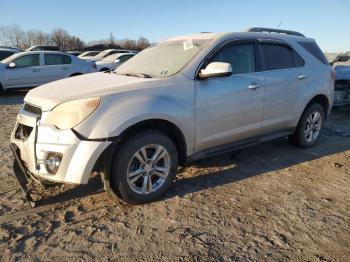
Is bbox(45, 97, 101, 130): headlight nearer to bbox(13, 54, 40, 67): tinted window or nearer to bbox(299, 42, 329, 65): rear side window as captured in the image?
bbox(299, 42, 329, 65): rear side window

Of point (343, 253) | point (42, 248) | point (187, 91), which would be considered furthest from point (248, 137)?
point (42, 248)

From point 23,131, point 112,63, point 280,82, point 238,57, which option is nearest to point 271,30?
point 280,82

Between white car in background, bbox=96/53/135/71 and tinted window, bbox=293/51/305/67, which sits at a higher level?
tinted window, bbox=293/51/305/67

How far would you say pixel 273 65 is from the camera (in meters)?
4.79

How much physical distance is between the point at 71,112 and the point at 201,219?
1.59m

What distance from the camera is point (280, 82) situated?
4777 mm

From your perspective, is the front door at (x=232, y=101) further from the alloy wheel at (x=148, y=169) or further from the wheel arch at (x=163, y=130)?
the alloy wheel at (x=148, y=169)

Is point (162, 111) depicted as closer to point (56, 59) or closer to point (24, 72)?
point (24, 72)

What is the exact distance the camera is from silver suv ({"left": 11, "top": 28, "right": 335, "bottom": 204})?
10.5 ft

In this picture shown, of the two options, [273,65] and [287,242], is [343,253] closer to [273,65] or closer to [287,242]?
[287,242]

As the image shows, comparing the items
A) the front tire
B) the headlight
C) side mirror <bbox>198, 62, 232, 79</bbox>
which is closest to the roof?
side mirror <bbox>198, 62, 232, 79</bbox>

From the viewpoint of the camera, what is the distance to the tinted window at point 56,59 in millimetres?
12255

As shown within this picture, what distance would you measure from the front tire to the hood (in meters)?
0.52

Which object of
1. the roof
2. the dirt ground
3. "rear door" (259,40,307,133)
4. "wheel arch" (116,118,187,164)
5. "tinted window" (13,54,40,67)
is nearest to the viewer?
the dirt ground
